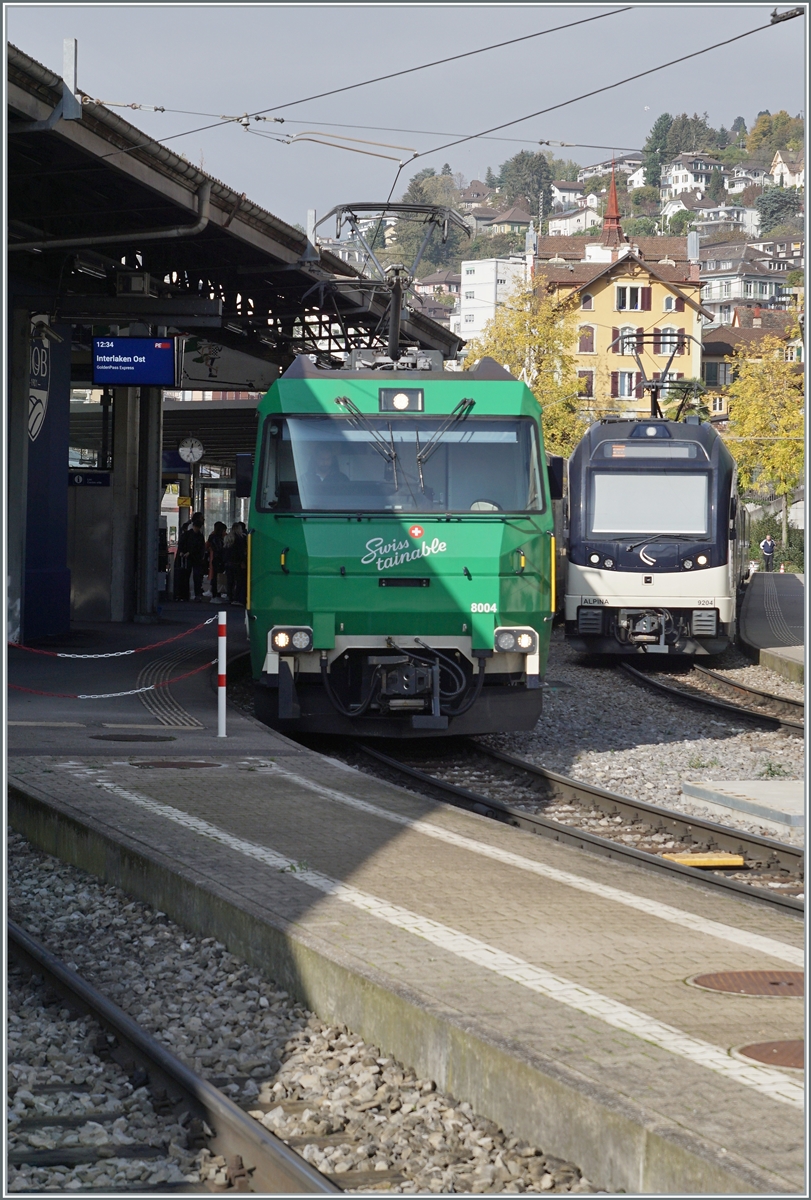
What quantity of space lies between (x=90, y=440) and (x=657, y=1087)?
2427 cm

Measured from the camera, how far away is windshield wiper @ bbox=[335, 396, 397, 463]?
41.9ft

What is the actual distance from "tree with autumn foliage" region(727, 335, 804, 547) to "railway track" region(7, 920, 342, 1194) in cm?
4785

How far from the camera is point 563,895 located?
731 centimetres

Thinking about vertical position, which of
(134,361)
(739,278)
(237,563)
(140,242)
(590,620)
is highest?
(739,278)

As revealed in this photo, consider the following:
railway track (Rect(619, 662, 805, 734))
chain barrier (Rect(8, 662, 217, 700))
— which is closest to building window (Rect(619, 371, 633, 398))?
railway track (Rect(619, 662, 805, 734))

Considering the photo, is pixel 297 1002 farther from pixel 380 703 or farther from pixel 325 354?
pixel 325 354

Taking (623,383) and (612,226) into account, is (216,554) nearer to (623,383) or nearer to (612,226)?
(623,383)

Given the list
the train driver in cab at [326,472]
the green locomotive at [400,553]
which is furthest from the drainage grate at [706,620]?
the train driver in cab at [326,472]

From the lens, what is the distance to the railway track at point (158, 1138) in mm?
4473

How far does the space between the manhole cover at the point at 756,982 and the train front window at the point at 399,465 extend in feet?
23.1

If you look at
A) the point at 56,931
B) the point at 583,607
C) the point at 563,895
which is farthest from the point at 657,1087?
the point at 583,607

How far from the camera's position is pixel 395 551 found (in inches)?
487

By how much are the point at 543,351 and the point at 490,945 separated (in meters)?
56.2

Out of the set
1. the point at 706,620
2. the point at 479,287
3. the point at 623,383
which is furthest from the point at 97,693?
the point at 479,287
